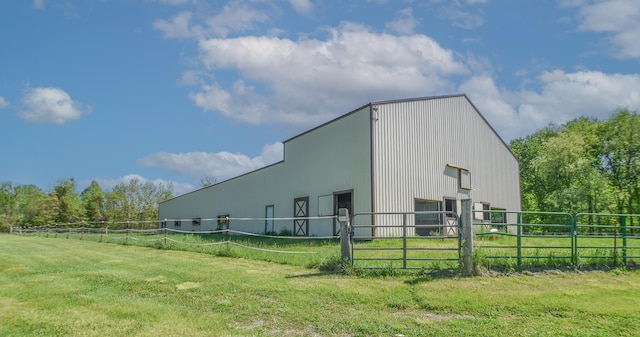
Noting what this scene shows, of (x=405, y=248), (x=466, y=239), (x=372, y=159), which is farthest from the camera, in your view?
(x=372, y=159)

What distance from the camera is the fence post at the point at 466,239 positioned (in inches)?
375

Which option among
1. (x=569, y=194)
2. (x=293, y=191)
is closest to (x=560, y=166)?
(x=569, y=194)

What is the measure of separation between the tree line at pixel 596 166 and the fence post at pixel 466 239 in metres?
33.5

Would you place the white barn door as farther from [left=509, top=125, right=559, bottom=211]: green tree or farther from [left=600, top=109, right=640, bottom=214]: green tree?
[left=509, top=125, right=559, bottom=211]: green tree

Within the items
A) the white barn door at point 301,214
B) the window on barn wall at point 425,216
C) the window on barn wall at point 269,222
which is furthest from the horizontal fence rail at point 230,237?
the window on barn wall at point 425,216

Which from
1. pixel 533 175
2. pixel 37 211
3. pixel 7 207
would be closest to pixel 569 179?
pixel 533 175

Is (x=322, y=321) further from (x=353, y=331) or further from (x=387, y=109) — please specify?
(x=387, y=109)

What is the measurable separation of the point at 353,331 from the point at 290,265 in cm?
566

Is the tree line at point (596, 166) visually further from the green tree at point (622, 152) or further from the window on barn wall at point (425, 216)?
the window on barn wall at point (425, 216)

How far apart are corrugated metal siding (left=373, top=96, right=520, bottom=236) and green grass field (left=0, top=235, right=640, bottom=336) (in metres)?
9.89

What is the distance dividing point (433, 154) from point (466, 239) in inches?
493

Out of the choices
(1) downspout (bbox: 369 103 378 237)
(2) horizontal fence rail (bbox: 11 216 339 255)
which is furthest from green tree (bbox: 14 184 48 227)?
(1) downspout (bbox: 369 103 378 237)

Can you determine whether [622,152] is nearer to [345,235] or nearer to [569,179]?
[569,179]

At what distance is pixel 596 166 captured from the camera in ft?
140
